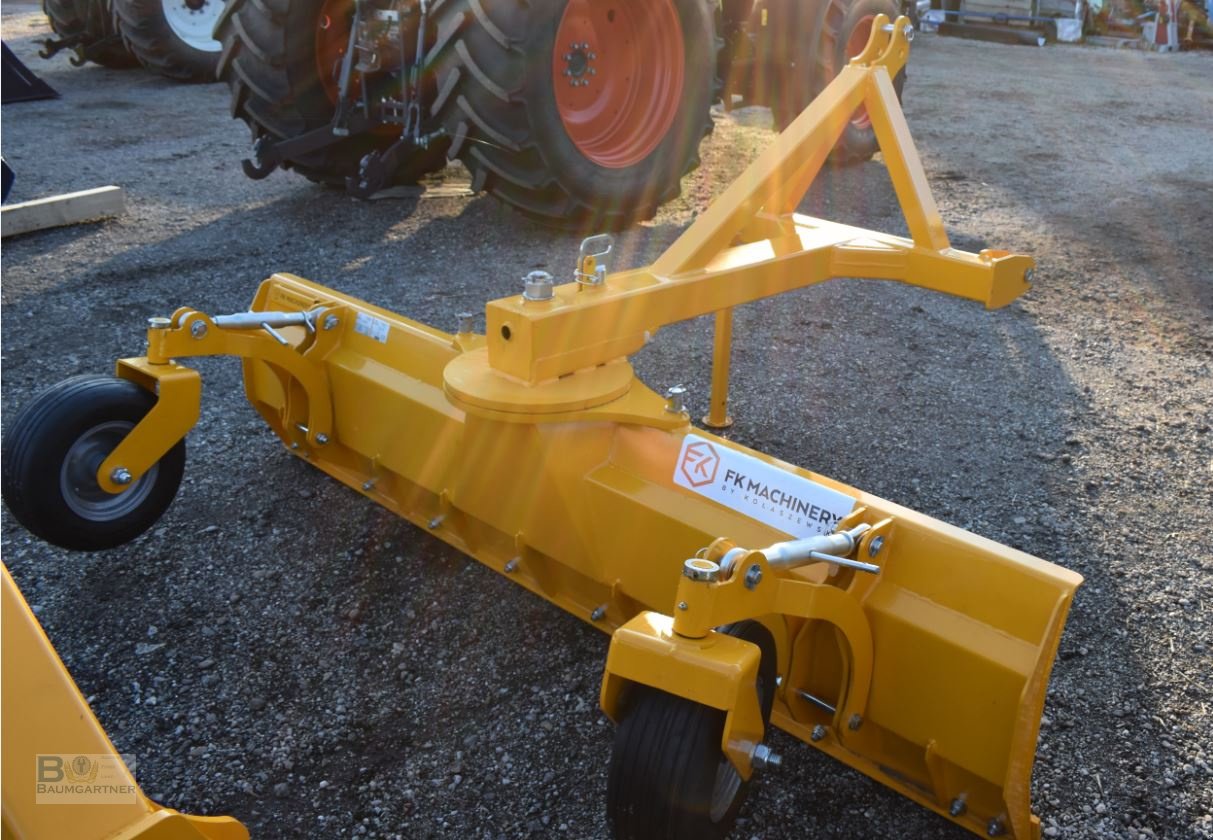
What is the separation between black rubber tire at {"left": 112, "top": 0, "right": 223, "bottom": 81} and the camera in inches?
340

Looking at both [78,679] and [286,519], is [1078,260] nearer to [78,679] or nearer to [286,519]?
[286,519]

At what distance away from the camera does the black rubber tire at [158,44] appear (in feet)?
28.3

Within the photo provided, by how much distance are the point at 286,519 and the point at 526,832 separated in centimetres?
128

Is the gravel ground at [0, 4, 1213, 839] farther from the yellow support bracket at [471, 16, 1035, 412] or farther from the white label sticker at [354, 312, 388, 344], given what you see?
the yellow support bracket at [471, 16, 1035, 412]

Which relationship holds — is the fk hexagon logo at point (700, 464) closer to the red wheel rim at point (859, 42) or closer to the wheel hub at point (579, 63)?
the wheel hub at point (579, 63)

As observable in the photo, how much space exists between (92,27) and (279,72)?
21.3ft

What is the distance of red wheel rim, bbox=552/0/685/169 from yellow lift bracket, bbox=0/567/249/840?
3895 millimetres

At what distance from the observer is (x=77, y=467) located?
87.7 inches

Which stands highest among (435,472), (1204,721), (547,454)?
(547,454)

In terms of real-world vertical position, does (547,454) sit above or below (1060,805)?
above

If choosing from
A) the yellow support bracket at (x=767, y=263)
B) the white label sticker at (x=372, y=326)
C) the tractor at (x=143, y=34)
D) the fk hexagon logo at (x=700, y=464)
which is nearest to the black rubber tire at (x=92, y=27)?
the tractor at (x=143, y=34)

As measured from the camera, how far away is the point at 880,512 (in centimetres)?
185

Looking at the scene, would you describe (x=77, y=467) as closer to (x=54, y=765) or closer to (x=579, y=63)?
(x=54, y=765)

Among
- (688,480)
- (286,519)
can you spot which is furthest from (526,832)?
(286,519)
